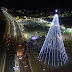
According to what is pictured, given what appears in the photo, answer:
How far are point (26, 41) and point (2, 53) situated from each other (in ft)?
43.1

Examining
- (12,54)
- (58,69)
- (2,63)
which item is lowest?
(58,69)

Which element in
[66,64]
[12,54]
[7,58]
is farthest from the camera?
[12,54]

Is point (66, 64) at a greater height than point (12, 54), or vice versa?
point (12, 54)

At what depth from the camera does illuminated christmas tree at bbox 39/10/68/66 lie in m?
33.5

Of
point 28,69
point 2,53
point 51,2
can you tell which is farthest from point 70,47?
point 51,2

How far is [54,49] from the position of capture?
39375 mm

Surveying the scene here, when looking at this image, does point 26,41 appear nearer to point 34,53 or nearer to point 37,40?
point 37,40

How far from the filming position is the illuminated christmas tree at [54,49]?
3345 centimetres

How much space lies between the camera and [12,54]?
39.5 meters

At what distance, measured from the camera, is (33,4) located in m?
189

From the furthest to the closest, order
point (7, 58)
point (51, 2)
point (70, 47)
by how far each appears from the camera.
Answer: point (51, 2) < point (70, 47) < point (7, 58)

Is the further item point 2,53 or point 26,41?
point 26,41

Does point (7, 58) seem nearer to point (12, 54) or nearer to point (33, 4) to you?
point (12, 54)

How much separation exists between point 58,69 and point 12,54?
1560 centimetres
